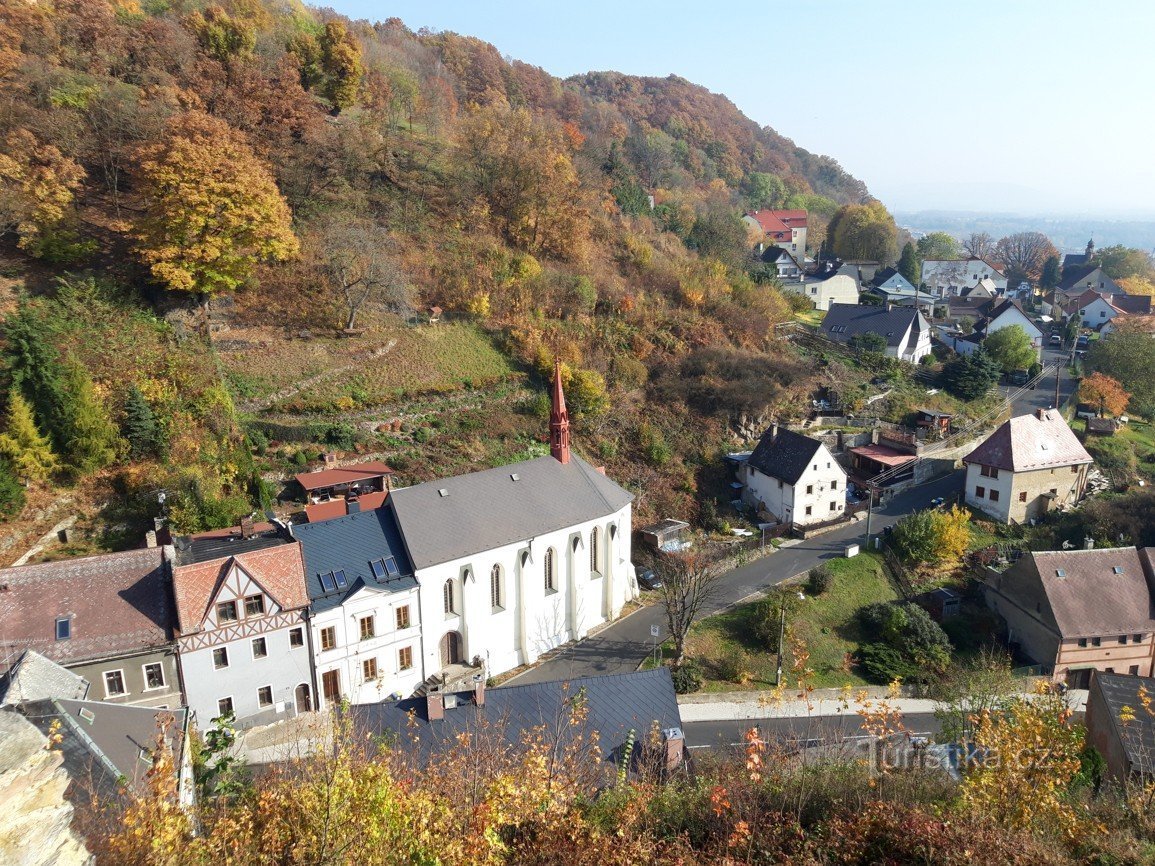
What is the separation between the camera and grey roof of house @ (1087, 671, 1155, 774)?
22625 millimetres

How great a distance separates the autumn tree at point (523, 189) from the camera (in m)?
58.1

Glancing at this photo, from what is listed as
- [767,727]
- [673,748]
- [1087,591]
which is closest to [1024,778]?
[673,748]

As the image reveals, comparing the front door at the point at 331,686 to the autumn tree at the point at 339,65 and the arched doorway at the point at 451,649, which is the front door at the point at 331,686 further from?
the autumn tree at the point at 339,65

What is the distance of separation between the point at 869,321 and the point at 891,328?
259cm

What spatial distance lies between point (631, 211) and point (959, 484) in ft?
128

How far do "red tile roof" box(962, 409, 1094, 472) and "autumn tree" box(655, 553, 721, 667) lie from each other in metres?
22.8

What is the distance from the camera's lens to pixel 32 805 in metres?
8.96

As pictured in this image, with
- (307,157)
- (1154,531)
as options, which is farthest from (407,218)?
(1154,531)

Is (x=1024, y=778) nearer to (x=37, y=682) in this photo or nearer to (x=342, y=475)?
(x=37, y=682)

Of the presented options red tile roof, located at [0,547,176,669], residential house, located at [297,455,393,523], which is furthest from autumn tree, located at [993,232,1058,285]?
red tile roof, located at [0,547,176,669]

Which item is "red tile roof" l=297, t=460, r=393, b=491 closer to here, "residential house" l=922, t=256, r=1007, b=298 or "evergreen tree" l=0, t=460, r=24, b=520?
"evergreen tree" l=0, t=460, r=24, b=520

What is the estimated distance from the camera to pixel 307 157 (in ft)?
169

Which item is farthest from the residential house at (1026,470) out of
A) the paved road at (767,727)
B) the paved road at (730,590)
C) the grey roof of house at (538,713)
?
the grey roof of house at (538,713)

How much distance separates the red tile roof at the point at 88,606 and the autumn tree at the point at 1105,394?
66.5m
